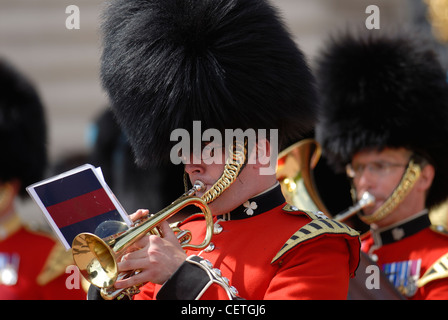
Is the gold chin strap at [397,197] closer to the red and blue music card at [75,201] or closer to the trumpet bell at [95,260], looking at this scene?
the red and blue music card at [75,201]

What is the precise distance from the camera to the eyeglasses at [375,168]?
3.92 metres

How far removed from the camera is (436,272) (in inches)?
139

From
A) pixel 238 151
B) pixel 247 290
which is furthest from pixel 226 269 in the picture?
pixel 238 151

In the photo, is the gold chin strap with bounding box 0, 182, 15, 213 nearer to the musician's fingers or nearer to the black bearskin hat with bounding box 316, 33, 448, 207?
the black bearskin hat with bounding box 316, 33, 448, 207

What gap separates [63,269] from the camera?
14.3 ft

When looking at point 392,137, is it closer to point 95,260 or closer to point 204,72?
point 204,72

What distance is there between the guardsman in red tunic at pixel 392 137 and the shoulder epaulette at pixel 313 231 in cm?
121

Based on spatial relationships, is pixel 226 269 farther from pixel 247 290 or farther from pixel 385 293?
pixel 385 293

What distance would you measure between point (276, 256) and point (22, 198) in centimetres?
329

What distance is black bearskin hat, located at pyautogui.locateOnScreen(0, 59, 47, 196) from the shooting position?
5.16m

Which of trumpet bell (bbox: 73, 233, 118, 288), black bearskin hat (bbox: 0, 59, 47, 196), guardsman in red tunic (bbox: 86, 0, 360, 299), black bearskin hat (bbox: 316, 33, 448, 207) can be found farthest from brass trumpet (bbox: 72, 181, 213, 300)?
black bearskin hat (bbox: 0, 59, 47, 196)

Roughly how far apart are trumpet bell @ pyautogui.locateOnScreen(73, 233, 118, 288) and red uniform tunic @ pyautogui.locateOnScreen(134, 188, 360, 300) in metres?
0.16

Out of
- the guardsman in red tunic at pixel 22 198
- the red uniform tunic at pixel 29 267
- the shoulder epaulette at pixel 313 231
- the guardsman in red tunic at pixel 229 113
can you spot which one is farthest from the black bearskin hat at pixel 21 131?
the shoulder epaulette at pixel 313 231

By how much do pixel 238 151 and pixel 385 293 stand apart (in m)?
1.14
